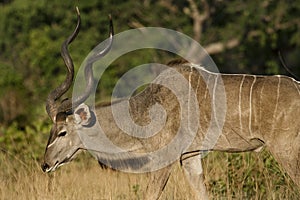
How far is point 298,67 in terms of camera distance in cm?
1647

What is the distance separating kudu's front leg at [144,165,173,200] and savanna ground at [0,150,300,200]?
9.4 inches

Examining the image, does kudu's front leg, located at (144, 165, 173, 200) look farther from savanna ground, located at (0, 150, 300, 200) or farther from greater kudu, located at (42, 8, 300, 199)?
savanna ground, located at (0, 150, 300, 200)

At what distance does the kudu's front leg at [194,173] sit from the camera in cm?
575

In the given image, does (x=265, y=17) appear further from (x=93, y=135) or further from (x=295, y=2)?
(x=93, y=135)

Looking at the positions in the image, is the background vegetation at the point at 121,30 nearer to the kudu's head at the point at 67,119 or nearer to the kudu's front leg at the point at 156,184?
the kudu's head at the point at 67,119

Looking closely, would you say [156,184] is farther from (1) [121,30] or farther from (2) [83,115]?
(1) [121,30]

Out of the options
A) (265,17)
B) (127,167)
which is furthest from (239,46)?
(127,167)

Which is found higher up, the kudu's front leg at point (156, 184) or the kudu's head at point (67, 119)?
the kudu's head at point (67, 119)

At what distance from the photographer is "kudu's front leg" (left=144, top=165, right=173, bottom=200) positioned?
5.43 m

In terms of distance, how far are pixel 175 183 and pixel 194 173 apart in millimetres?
225

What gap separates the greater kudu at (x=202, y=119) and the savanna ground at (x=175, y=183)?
186mm

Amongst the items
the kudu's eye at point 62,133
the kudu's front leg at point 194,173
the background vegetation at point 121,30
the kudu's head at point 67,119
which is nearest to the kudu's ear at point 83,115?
the kudu's head at point 67,119

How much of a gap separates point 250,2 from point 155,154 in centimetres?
1172

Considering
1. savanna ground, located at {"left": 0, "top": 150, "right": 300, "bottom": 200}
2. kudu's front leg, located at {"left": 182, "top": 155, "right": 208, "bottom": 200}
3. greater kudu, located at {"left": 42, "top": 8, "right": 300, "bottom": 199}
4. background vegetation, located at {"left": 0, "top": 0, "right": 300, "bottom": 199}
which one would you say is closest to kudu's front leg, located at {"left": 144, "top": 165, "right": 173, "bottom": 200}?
greater kudu, located at {"left": 42, "top": 8, "right": 300, "bottom": 199}
